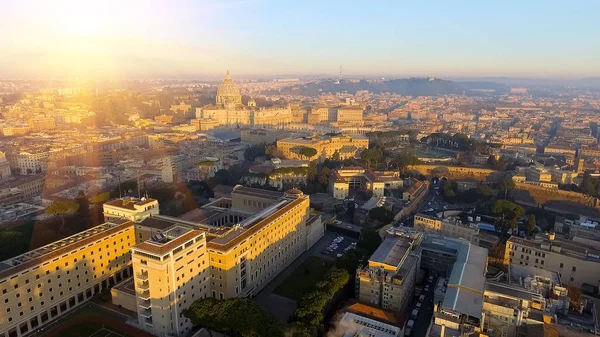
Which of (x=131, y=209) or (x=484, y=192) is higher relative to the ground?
(x=131, y=209)

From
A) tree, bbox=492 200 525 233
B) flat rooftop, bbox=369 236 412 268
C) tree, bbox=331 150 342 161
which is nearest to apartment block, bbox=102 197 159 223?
flat rooftop, bbox=369 236 412 268

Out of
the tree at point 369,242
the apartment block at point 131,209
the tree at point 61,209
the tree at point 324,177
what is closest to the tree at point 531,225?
the tree at point 369,242

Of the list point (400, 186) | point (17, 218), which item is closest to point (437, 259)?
point (400, 186)

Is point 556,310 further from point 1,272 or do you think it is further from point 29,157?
point 29,157

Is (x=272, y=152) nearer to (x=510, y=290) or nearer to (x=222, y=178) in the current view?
(x=222, y=178)

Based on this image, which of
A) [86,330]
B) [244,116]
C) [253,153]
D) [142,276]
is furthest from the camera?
[244,116]

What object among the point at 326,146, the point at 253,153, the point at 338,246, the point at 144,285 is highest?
the point at 326,146

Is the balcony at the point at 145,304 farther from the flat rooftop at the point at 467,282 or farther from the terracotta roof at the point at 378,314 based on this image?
the flat rooftop at the point at 467,282

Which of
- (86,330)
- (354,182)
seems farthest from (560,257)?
(86,330)

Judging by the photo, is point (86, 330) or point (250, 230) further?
point (250, 230)
